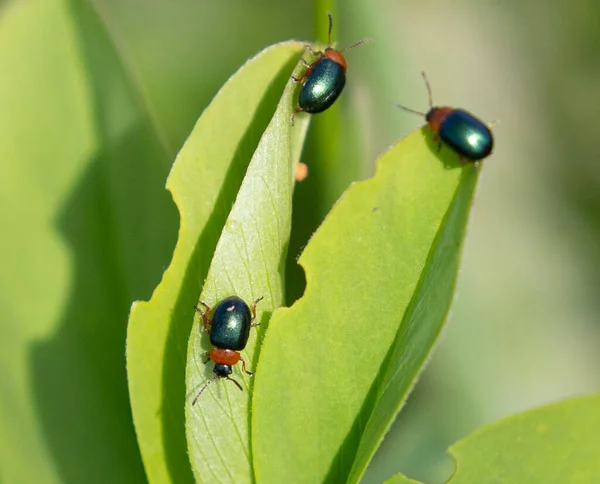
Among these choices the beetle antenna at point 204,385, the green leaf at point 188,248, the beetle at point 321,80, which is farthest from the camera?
the beetle at point 321,80

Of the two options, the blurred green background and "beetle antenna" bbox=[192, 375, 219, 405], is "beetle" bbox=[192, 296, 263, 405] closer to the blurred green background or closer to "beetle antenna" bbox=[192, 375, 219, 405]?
"beetle antenna" bbox=[192, 375, 219, 405]

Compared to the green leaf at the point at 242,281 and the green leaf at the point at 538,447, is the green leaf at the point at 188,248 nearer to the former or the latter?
the green leaf at the point at 242,281

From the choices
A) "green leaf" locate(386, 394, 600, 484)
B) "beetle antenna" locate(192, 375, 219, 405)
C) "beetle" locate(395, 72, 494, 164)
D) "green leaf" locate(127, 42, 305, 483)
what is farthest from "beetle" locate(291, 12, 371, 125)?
"green leaf" locate(386, 394, 600, 484)

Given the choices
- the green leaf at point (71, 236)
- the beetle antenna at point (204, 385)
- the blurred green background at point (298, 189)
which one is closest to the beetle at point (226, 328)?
the beetle antenna at point (204, 385)

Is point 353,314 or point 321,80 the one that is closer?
point 353,314

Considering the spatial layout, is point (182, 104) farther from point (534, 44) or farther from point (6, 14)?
point (534, 44)

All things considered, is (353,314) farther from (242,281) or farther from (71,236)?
(71,236)

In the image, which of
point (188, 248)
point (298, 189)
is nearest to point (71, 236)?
point (188, 248)
